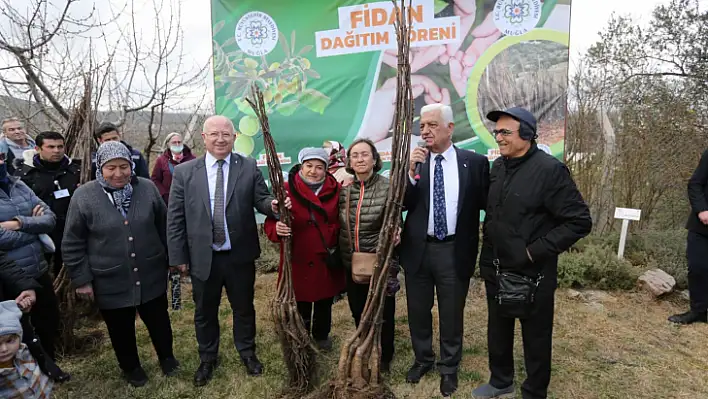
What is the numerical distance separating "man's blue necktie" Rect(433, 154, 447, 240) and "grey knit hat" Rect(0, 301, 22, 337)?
93.6 inches

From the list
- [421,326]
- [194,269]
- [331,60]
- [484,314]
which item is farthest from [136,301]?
[331,60]

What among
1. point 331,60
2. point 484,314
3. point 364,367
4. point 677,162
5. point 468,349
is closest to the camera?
point 364,367

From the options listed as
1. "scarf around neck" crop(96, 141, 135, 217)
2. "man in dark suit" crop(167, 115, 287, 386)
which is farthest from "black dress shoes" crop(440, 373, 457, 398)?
"scarf around neck" crop(96, 141, 135, 217)

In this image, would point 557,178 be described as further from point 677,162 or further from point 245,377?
point 677,162

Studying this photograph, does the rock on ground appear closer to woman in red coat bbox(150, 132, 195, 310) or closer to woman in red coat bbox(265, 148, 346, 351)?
woman in red coat bbox(265, 148, 346, 351)

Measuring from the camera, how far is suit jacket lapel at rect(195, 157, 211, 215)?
114 inches

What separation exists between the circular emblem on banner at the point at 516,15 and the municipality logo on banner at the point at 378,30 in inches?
18.7

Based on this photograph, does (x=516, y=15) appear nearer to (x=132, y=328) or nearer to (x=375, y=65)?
(x=375, y=65)

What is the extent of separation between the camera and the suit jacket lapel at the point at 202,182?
2.90 m

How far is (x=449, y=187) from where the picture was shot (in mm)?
2744

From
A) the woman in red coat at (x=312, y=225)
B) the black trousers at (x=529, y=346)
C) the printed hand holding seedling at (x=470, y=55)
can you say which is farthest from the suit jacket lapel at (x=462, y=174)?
the printed hand holding seedling at (x=470, y=55)

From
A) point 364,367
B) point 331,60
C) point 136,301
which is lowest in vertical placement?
point 364,367

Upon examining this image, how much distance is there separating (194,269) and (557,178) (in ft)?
7.99

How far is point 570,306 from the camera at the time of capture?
455 cm
